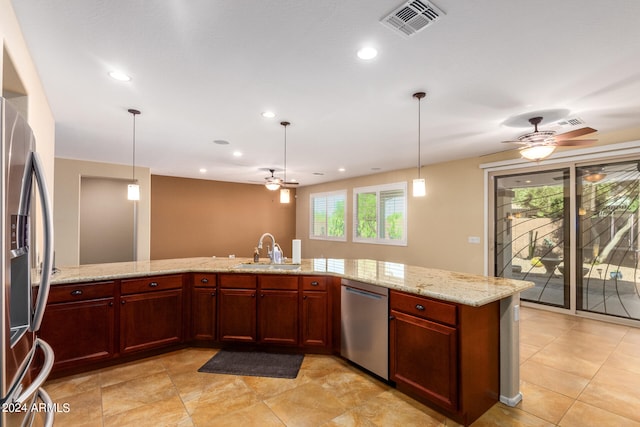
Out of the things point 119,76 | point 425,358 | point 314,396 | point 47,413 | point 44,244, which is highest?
point 119,76

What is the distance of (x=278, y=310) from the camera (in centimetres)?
316

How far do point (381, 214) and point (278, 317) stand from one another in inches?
175

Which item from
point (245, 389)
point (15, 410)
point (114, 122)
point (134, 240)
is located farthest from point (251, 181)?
point (15, 410)

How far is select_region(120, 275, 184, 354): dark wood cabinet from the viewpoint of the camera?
9.58 feet

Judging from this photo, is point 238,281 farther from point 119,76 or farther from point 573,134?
→ point 573,134

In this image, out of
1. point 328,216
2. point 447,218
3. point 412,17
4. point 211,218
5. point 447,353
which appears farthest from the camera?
point 328,216

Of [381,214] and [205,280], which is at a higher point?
[381,214]

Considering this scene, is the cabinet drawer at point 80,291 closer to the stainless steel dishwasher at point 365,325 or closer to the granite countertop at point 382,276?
the granite countertop at point 382,276

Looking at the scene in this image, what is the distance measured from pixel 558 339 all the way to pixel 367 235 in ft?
13.9

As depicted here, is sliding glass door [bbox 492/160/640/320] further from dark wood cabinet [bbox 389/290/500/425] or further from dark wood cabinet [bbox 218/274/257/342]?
dark wood cabinet [bbox 218/274/257/342]

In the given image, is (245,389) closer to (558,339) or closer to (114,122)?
(114,122)

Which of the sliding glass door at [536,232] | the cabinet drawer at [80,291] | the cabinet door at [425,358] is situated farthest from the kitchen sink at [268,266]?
the sliding glass door at [536,232]

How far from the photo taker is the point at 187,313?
3.25 m

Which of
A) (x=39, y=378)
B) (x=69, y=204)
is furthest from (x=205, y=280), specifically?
(x=69, y=204)
